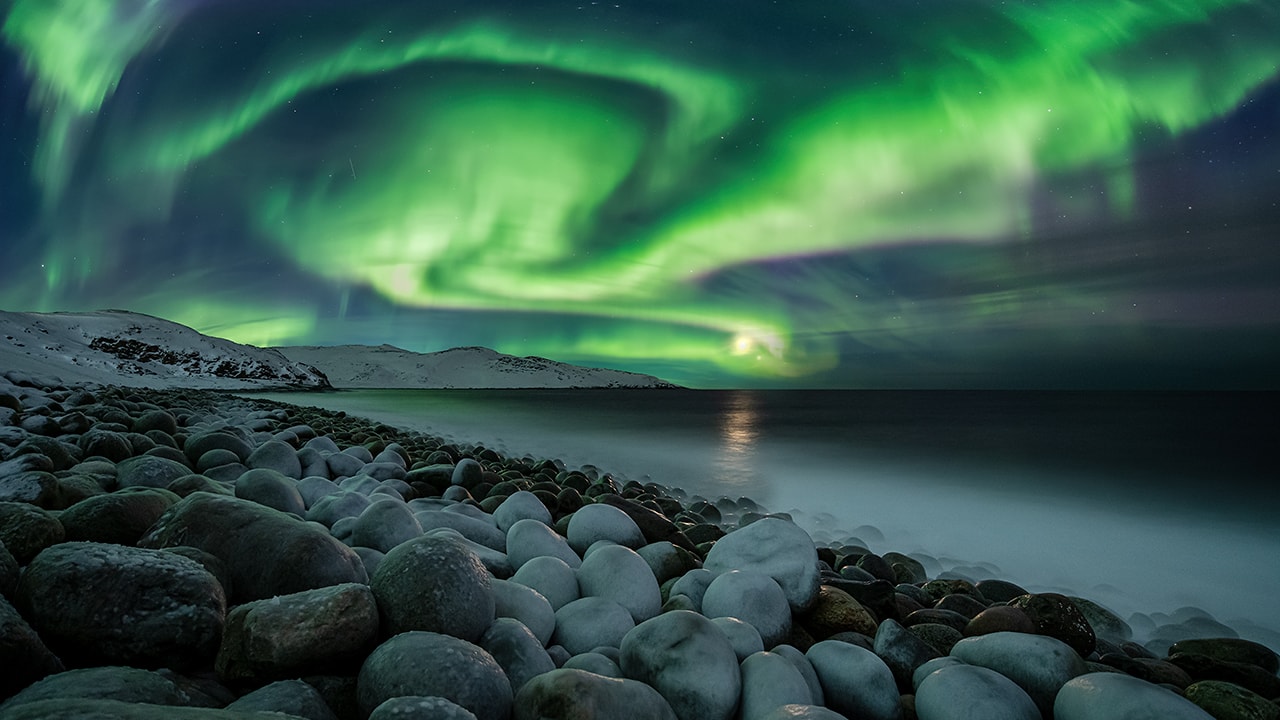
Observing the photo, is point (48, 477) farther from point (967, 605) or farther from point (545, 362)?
point (545, 362)

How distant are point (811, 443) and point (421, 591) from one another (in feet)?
59.4

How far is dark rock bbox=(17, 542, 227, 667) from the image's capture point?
60.3 inches

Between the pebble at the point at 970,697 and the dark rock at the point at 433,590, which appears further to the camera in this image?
the pebble at the point at 970,697

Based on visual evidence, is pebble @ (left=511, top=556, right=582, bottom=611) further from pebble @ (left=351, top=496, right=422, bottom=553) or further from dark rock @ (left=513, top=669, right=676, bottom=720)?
dark rock @ (left=513, top=669, right=676, bottom=720)

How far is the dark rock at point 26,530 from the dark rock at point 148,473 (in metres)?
1.12

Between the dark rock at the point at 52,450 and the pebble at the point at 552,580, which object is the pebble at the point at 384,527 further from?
the dark rock at the point at 52,450

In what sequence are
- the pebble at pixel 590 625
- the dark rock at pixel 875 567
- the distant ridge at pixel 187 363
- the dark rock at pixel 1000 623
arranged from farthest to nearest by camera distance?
the distant ridge at pixel 187 363, the dark rock at pixel 875 567, the dark rock at pixel 1000 623, the pebble at pixel 590 625

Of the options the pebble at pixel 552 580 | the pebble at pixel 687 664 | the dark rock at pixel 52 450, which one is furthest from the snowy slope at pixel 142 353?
the pebble at pixel 687 664

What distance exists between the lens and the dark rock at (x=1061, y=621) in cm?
299

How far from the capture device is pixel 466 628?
6.27ft

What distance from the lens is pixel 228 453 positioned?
14.3ft

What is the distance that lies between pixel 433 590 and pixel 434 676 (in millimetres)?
354

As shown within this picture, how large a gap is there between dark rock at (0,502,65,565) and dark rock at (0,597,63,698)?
731mm

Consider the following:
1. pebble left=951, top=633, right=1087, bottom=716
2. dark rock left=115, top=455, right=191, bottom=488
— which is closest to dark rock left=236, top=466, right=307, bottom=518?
dark rock left=115, top=455, right=191, bottom=488
